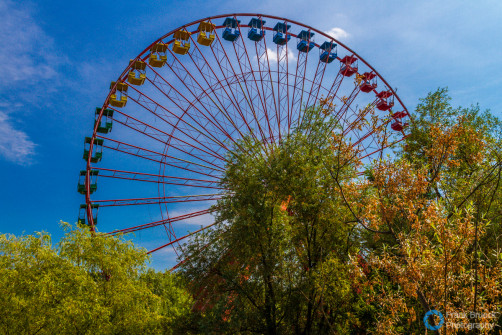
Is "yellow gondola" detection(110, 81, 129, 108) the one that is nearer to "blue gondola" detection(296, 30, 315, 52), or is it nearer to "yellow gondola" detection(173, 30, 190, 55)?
"yellow gondola" detection(173, 30, 190, 55)

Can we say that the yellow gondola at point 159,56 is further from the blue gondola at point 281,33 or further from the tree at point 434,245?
the tree at point 434,245

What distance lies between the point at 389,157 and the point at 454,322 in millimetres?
2615

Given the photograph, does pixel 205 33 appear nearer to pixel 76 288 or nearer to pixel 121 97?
pixel 121 97

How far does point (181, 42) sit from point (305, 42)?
842cm

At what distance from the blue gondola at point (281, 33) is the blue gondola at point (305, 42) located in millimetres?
876

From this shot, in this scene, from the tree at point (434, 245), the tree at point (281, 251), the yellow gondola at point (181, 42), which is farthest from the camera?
the yellow gondola at point (181, 42)

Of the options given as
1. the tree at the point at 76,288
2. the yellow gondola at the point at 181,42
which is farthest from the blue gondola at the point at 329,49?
the tree at the point at 76,288

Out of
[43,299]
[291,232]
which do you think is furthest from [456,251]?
[43,299]

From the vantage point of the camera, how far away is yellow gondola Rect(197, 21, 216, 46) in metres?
24.5

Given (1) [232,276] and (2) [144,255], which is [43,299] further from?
(1) [232,276]

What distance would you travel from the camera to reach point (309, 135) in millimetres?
15148

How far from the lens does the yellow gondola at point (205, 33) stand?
80.3ft

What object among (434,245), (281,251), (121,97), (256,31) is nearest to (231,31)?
(256,31)

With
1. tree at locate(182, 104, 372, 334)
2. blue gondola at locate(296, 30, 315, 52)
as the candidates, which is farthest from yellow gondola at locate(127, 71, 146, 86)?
tree at locate(182, 104, 372, 334)
